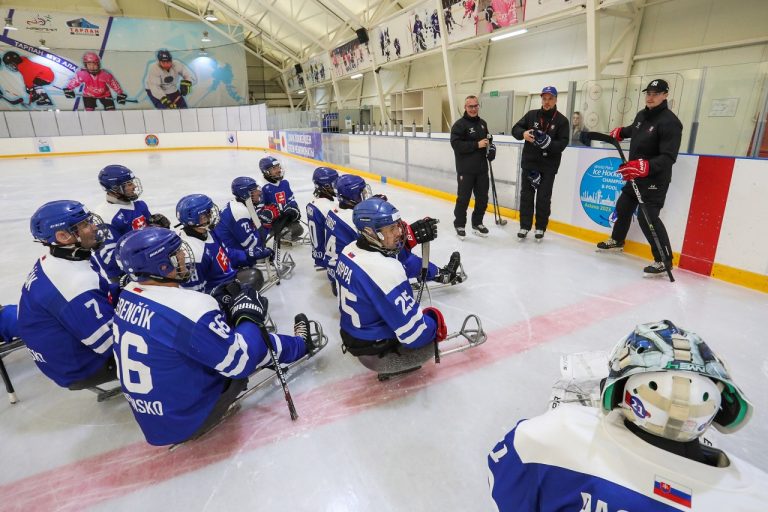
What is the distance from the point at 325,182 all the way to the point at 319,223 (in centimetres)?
47

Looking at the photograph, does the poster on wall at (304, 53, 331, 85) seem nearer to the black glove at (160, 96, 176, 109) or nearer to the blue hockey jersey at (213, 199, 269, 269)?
the black glove at (160, 96, 176, 109)

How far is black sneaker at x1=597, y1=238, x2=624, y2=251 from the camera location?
182 inches

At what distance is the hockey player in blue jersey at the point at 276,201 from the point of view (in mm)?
4730

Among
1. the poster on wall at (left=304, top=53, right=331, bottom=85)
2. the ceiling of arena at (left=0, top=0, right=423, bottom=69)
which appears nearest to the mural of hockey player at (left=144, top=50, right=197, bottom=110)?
the ceiling of arena at (left=0, top=0, right=423, bottom=69)

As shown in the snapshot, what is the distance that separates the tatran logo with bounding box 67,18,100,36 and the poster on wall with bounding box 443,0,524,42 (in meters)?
20.0

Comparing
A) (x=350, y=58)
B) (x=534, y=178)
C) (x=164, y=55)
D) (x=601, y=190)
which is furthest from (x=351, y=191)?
(x=164, y=55)

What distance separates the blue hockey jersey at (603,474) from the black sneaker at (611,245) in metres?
4.18

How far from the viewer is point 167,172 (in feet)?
41.3

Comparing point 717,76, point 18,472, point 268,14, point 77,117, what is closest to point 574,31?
point 717,76

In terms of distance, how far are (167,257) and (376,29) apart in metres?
15.7

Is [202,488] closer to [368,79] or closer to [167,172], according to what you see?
[167,172]

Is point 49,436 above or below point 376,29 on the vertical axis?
below

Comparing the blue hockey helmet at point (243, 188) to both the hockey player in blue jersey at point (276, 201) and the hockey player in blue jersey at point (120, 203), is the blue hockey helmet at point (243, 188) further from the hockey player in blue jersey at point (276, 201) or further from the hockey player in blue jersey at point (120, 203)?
the hockey player in blue jersey at point (120, 203)

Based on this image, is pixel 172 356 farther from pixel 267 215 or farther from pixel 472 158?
pixel 472 158
